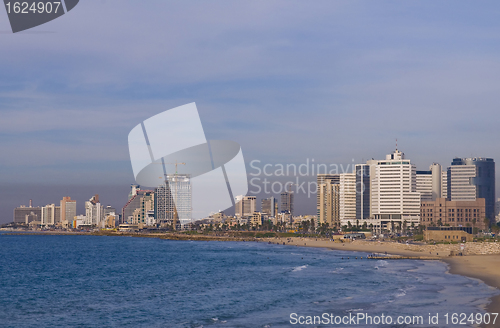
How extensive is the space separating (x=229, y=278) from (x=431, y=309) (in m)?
30.5

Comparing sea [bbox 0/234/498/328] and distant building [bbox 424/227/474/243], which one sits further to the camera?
distant building [bbox 424/227/474/243]

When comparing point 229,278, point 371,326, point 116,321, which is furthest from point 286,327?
point 229,278

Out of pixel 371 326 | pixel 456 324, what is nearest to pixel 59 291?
pixel 371 326

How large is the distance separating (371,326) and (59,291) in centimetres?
3649

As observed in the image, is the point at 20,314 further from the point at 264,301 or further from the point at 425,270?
the point at 425,270

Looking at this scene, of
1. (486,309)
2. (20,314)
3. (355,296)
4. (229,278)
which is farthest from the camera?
(229,278)

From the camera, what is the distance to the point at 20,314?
41938 millimetres

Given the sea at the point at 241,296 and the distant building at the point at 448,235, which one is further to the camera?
the distant building at the point at 448,235

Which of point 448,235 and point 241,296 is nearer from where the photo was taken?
point 241,296

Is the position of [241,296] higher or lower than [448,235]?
higher

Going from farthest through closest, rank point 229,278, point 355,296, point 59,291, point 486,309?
point 229,278
point 59,291
point 355,296
point 486,309

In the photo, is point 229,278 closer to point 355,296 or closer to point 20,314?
point 355,296

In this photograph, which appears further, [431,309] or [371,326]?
[431,309]

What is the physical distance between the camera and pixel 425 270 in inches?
2581
